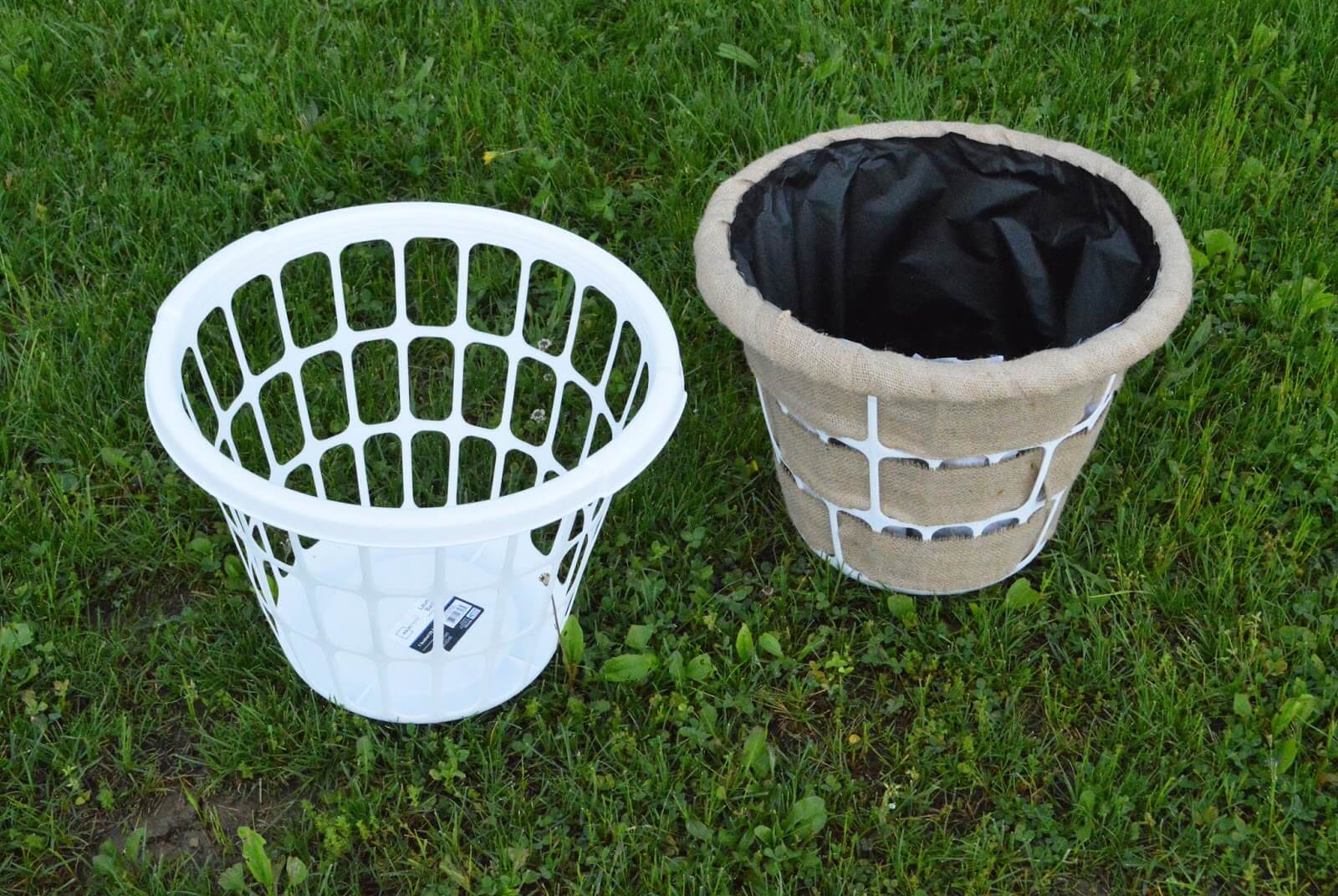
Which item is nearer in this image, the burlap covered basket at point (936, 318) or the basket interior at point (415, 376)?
the burlap covered basket at point (936, 318)

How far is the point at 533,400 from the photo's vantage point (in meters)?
1.87

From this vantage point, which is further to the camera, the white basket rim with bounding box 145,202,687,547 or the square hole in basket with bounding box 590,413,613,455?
the square hole in basket with bounding box 590,413,613,455

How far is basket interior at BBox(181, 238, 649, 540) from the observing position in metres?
1.73

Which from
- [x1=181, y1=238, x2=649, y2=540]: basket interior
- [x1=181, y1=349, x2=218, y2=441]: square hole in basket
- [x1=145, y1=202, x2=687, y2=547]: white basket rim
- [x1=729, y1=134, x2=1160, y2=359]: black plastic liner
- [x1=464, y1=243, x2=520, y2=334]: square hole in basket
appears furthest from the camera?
[x1=464, y1=243, x2=520, y2=334]: square hole in basket

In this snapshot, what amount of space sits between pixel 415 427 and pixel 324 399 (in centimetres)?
15

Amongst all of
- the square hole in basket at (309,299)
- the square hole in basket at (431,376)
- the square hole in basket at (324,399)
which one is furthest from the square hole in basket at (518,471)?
the square hole in basket at (309,299)

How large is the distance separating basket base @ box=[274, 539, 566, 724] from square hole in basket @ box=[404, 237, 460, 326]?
42cm

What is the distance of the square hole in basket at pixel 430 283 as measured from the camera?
199 cm

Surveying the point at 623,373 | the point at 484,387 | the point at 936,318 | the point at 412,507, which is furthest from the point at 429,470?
the point at 936,318

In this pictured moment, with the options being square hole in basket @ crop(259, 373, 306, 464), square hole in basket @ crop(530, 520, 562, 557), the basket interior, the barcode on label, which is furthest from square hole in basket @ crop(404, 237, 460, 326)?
the barcode on label

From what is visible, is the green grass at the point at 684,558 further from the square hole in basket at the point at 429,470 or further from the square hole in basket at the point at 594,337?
the square hole in basket at the point at 429,470

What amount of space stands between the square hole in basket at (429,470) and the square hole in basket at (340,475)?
0.26 feet

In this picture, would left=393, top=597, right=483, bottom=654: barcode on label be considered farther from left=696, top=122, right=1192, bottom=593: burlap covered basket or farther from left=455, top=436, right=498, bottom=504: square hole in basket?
left=696, top=122, right=1192, bottom=593: burlap covered basket

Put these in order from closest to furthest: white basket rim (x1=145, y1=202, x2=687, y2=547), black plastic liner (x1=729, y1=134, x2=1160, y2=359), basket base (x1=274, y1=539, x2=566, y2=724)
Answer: white basket rim (x1=145, y1=202, x2=687, y2=547), basket base (x1=274, y1=539, x2=566, y2=724), black plastic liner (x1=729, y1=134, x2=1160, y2=359)
